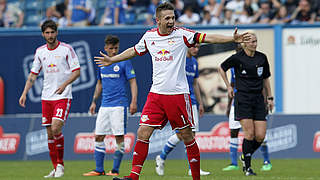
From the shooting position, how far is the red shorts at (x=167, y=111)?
8.88 meters

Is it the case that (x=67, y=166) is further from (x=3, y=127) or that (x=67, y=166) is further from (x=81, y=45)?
(x=81, y=45)

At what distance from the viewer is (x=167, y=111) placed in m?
8.89

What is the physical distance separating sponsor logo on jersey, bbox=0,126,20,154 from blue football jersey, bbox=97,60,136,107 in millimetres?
5544

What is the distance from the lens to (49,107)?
11875 millimetres

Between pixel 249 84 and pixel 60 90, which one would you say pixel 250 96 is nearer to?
pixel 249 84

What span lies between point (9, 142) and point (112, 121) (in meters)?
5.74

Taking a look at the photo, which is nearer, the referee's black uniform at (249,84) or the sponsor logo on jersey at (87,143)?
the referee's black uniform at (249,84)

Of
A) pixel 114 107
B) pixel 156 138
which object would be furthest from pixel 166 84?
pixel 156 138

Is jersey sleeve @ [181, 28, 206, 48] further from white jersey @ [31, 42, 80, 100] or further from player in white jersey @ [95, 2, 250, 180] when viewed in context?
white jersey @ [31, 42, 80, 100]

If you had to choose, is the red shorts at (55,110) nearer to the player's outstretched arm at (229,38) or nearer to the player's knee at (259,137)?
the player's knee at (259,137)

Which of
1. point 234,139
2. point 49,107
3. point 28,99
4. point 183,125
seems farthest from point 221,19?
point 183,125

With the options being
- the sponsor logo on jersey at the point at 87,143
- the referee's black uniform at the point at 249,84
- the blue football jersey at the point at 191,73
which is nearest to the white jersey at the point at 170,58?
the referee's black uniform at the point at 249,84

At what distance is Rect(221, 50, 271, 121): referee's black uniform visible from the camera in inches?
460

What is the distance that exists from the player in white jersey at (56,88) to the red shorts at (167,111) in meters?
3.01
